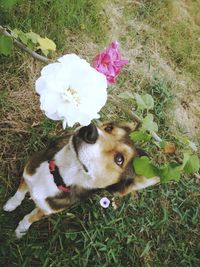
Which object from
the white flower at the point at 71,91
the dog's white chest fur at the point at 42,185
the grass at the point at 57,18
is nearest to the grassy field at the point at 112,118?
the grass at the point at 57,18

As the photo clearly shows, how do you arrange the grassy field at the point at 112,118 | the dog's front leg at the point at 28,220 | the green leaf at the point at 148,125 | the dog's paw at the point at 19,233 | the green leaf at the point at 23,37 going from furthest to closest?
the grassy field at the point at 112,118, the dog's paw at the point at 19,233, the dog's front leg at the point at 28,220, the green leaf at the point at 23,37, the green leaf at the point at 148,125

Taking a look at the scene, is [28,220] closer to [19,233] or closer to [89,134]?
[19,233]

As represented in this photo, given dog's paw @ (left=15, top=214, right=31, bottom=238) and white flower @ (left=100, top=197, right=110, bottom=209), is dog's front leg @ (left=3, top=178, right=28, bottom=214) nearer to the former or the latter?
dog's paw @ (left=15, top=214, right=31, bottom=238)

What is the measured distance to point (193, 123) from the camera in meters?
4.57

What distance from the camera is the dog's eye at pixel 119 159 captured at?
2527 millimetres

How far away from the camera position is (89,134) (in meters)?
2.22

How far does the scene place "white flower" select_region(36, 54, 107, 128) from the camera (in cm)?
151

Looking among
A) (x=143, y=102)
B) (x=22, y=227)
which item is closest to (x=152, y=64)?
(x=22, y=227)

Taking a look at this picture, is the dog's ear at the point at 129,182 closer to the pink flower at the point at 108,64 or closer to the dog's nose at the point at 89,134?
the dog's nose at the point at 89,134

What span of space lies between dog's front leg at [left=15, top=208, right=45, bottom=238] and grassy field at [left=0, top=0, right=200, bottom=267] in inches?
2.3

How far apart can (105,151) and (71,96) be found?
934 mm

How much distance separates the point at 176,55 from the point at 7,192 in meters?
2.57

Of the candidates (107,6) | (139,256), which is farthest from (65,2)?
(139,256)

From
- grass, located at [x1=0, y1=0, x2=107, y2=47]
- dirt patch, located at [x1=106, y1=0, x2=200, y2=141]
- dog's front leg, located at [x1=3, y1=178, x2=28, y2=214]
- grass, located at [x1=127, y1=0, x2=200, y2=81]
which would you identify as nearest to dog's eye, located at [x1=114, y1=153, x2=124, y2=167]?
dog's front leg, located at [x1=3, y1=178, x2=28, y2=214]
